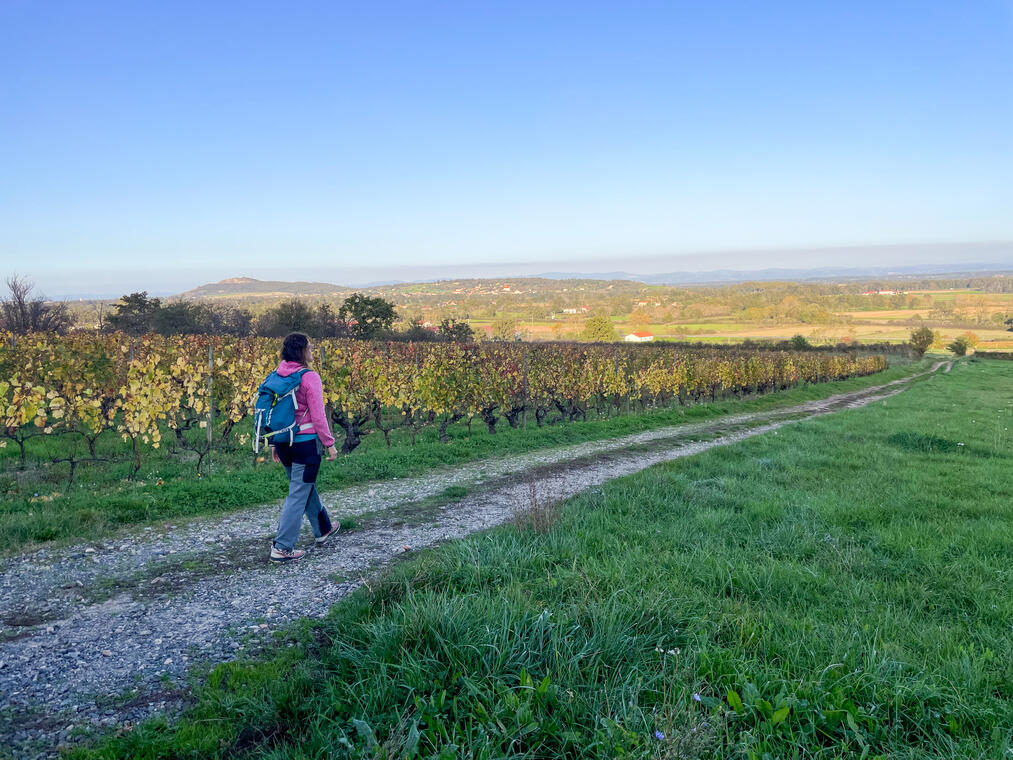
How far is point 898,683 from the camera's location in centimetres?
284

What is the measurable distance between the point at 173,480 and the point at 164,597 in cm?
460

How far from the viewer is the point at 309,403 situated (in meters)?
5.25

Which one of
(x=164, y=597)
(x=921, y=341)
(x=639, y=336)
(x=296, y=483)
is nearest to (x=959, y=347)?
(x=921, y=341)

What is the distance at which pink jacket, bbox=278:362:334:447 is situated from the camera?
5.24m

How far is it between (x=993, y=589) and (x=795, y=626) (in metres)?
1.87

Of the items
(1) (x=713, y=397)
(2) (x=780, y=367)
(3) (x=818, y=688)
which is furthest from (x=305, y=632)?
(2) (x=780, y=367)

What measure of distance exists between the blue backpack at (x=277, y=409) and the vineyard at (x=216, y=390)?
15.2 feet

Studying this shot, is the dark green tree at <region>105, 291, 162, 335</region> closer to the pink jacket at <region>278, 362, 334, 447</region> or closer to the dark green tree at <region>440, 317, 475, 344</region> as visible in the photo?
the dark green tree at <region>440, 317, 475, 344</region>

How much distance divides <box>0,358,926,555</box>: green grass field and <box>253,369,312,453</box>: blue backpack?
207 centimetres

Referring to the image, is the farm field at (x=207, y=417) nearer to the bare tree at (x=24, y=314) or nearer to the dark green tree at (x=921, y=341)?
the bare tree at (x=24, y=314)

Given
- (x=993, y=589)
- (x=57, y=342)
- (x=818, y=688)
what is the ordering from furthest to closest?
(x=57, y=342) < (x=993, y=589) < (x=818, y=688)

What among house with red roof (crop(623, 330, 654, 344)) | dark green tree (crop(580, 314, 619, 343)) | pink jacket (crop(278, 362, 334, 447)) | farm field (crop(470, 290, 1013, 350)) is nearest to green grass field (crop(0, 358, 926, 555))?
pink jacket (crop(278, 362, 334, 447))

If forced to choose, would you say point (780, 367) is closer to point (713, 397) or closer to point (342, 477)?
point (713, 397)

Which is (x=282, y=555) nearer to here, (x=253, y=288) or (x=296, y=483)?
(x=296, y=483)
